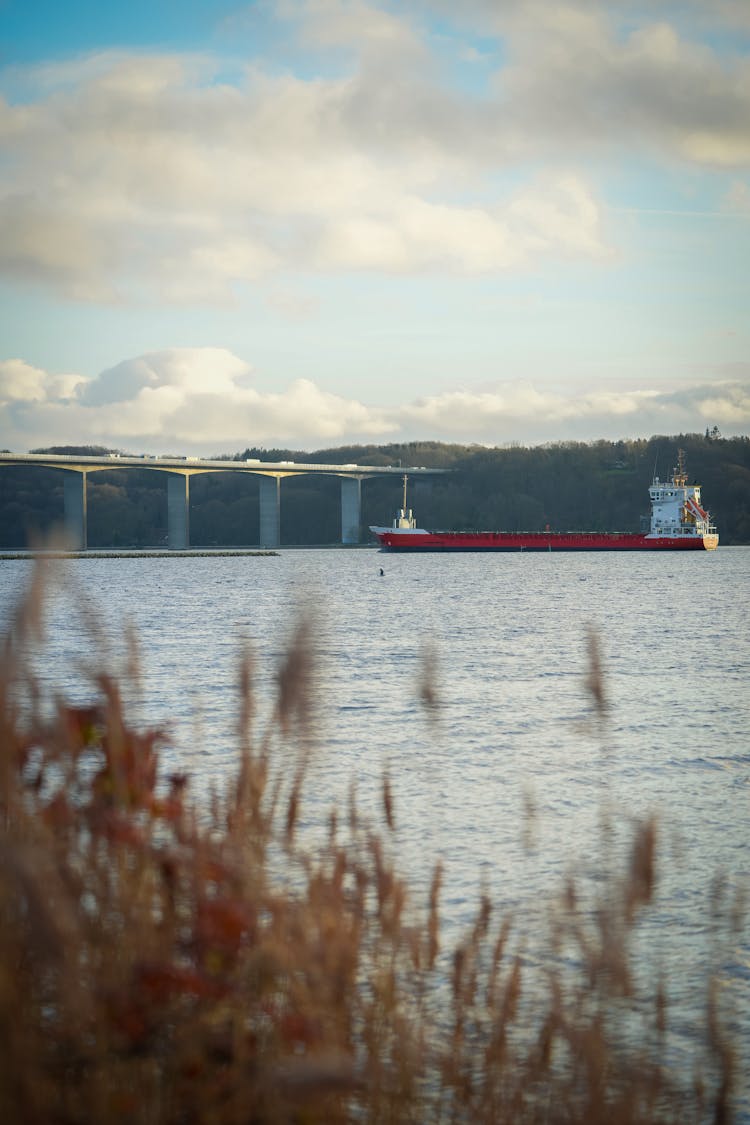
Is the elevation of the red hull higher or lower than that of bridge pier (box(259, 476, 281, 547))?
lower

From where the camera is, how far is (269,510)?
126 m

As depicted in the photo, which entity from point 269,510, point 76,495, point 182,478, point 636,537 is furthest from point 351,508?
point 76,495

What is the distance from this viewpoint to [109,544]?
149 metres

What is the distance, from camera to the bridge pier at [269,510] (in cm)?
12412

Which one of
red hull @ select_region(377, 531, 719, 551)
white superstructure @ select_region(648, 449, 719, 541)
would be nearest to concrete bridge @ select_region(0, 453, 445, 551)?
red hull @ select_region(377, 531, 719, 551)

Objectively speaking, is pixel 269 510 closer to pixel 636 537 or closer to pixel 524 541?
pixel 524 541

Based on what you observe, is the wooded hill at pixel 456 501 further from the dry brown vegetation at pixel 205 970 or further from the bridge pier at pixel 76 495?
the dry brown vegetation at pixel 205 970

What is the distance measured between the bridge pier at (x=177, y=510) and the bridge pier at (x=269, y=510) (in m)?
11.2

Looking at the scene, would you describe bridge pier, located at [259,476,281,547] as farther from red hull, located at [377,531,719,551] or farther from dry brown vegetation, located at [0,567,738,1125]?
dry brown vegetation, located at [0,567,738,1125]

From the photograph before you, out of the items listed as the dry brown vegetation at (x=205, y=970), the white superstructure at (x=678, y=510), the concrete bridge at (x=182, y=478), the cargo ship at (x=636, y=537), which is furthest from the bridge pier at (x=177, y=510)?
the dry brown vegetation at (x=205, y=970)

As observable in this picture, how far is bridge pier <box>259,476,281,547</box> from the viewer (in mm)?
124125

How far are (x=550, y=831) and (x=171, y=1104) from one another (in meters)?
7.10

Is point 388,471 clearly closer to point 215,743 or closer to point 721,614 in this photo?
point 721,614

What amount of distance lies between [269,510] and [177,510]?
13.1 m
